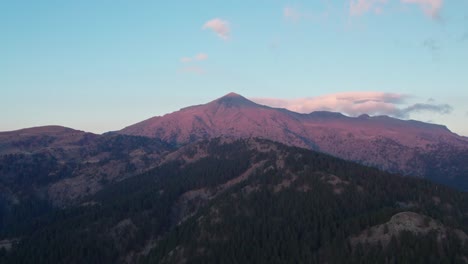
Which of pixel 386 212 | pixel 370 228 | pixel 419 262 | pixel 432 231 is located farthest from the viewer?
pixel 386 212

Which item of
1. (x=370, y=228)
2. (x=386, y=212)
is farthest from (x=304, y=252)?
(x=386, y=212)

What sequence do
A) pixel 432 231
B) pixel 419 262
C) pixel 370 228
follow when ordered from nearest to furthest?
pixel 419 262
pixel 432 231
pixel 370 228

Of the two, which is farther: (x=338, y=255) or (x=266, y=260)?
(x=266, y=260)

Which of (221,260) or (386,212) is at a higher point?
(386,212)

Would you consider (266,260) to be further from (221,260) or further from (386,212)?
(386,212)

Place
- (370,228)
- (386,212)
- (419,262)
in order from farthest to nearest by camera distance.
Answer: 1. (386,212)
2. (370,228)
3. (419,262)

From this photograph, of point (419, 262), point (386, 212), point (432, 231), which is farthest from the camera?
point (386, 212)

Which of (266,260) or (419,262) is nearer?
(419,262)

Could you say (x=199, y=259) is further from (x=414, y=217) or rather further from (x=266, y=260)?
(x=414, y=217)

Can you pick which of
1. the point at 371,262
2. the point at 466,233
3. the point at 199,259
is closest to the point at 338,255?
the point at 371,262
